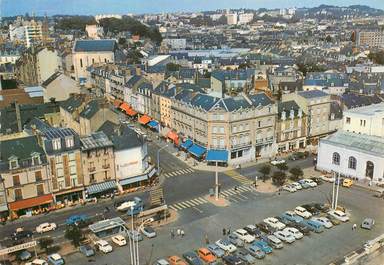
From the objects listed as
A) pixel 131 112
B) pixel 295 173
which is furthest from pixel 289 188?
pixel 131 112

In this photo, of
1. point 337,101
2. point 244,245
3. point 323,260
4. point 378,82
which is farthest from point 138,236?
point 378,82

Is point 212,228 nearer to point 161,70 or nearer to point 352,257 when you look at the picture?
point 352,257

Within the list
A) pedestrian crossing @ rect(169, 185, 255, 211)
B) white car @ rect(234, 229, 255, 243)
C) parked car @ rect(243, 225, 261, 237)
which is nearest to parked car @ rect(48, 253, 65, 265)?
pedestrian crossing @ rect(169, 185, 255, 211)

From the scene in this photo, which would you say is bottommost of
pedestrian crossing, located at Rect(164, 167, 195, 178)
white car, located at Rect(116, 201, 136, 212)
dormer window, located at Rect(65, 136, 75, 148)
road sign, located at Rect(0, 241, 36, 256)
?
pedestrian crossing, located at Rect(164, 167, 195, 178)

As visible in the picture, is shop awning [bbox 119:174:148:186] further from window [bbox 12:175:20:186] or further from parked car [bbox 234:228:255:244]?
parked car [bbox 234:228:255:244]

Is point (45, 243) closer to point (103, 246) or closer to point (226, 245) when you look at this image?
point (103, 246)
